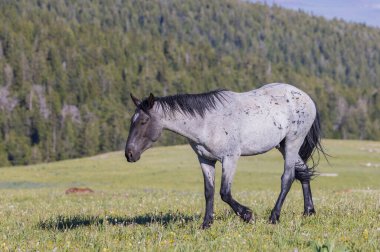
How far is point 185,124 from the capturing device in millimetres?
11492

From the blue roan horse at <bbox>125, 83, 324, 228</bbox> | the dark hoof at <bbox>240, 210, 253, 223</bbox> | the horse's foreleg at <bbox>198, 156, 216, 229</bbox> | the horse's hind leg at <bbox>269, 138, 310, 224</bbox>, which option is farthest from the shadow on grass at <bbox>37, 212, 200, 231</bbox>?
the horse's hind leg at <bbox>269, 138, 310, 224</bbox>

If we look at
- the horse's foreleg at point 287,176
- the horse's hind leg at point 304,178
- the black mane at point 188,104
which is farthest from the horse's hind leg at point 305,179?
the black mane at point 188,104

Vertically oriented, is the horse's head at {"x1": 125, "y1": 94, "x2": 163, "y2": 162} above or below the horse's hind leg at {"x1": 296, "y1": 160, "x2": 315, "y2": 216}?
above

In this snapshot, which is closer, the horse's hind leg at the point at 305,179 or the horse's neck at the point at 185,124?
the horse's neck at the point at 185,124

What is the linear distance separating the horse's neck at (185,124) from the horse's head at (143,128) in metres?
0.23

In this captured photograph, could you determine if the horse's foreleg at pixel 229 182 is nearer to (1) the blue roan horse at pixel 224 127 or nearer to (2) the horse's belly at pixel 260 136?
(1) the blue roan horse at pixel 224 127

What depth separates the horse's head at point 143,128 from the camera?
36.2 ft

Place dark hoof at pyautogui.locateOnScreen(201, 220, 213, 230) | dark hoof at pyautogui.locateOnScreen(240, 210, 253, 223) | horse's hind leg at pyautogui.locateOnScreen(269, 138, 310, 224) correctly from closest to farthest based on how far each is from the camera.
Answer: dark hoof at pyautogui.locateOnScreen(201, 220, 213, 230) → dark hoof at pyautogui.locateOnScreen(240, 210, 253, 223) → horse's hind leg at pyautogui.locateOnScreen(269, 138, 310, 224)

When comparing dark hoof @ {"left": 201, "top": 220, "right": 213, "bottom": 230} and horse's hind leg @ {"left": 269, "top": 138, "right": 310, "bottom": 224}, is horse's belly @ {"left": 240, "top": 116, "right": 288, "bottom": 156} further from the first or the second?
dark hoof @ {"left": 201, "top": 220, "right": 213, "bottom": 230}

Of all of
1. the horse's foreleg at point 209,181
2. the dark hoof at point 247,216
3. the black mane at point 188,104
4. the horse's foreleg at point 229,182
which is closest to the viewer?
the dark hoof at point 247,216

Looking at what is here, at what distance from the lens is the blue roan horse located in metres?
11.2

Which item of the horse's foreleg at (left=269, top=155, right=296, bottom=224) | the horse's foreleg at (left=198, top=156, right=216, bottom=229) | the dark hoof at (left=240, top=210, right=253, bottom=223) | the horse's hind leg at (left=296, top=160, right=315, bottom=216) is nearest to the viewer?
the dark hoof at (left=240, top=210, right=253, bottom=223)

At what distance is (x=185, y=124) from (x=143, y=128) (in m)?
0.85

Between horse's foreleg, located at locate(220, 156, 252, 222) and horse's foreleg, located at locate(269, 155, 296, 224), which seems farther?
horse's foreleg, located at locate(269, 155, 296, 224)
